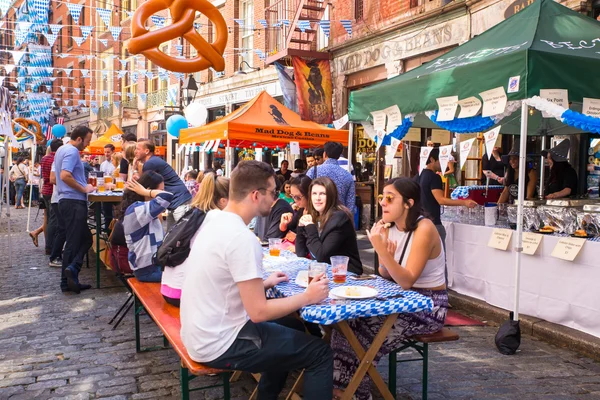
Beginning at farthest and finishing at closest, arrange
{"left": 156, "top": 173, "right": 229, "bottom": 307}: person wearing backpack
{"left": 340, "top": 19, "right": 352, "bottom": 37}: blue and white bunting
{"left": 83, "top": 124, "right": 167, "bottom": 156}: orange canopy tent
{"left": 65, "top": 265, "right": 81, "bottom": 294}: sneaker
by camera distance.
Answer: {"left": 83, "top": 124, "right": 167, "bottom": 156}: orange canopy tent → {"left": 340, "top": 19, "right": 352, "bottom": 37}: blue and white bunting → {"left": 65, "top": 265, "right": 81, "bottom": 294}: sneaker → {"left": 156, "top": 173, "right": 229, "bottom": 307}: person wearing backpack

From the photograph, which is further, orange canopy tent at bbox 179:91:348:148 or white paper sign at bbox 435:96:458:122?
orange canopy tent at bbox 179:91:348:148

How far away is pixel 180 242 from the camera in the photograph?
4.28 meters

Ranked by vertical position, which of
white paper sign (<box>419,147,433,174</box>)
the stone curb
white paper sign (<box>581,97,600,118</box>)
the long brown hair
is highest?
white paper sign (<box>581,97,600,118</box>)

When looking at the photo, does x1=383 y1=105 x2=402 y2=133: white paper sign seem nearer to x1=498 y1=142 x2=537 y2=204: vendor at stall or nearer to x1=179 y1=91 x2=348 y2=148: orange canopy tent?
x1=498 y1=142 x2=537 y2=204: vendor at stall

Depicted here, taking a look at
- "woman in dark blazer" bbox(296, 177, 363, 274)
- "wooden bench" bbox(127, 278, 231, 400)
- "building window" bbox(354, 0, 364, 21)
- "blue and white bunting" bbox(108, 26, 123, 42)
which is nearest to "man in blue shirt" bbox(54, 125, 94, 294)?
"wooden bench" bbox(127, 278, 231, 400)

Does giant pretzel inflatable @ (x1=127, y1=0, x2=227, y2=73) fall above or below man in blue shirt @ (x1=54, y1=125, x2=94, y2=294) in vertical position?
above

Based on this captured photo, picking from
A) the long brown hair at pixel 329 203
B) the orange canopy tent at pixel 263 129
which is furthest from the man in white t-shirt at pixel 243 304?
the orange canopy tent at pixel 263 129

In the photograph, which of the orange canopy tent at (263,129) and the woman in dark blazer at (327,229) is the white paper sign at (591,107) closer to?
the woman in dark blazer at (327,229)

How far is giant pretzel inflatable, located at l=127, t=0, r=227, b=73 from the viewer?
881 cm

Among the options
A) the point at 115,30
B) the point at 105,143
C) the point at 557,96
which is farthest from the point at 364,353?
the point at 105,143

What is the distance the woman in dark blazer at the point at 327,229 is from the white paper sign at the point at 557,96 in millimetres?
2088

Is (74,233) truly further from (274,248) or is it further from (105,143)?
(105,143)

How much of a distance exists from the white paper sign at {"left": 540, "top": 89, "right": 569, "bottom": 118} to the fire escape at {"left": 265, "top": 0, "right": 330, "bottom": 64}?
1040cm

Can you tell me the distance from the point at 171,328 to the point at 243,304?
1151 mm
